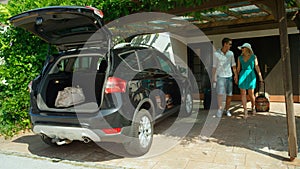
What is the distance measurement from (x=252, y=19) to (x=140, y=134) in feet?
16.0

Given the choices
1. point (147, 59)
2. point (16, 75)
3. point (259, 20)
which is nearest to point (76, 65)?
point (147, 59)

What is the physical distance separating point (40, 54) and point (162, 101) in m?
2.74

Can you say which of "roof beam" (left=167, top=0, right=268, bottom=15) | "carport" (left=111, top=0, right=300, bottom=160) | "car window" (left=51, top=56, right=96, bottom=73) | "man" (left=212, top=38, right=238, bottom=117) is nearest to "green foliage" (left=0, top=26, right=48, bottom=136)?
"car window" (left=51, top=56, right=96, bottom=73)

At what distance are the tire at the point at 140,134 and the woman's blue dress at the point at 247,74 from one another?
110 inches

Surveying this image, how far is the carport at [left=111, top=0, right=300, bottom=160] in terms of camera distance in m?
3.14

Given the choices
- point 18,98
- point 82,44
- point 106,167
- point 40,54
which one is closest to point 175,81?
point 82,44

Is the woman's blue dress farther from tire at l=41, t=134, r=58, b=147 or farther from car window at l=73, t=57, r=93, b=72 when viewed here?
tire at l=41, t=134, r=58, b=147

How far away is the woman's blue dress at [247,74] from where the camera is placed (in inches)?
212

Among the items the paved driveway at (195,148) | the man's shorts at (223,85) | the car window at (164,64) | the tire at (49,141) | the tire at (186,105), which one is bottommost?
the paved driveway at (195,148)

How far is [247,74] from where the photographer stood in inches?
214

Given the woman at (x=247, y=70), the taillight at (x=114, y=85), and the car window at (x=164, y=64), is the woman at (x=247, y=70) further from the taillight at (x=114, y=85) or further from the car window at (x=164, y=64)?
the taillight at (x=114, y=85)

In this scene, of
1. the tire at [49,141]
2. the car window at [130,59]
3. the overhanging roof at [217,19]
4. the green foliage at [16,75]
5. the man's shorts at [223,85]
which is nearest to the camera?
the car window at [130,59]

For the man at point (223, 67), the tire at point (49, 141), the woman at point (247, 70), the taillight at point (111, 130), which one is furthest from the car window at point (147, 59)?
the woman at point (247, 70)

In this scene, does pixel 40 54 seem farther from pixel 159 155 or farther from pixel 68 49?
pixel 159 155
